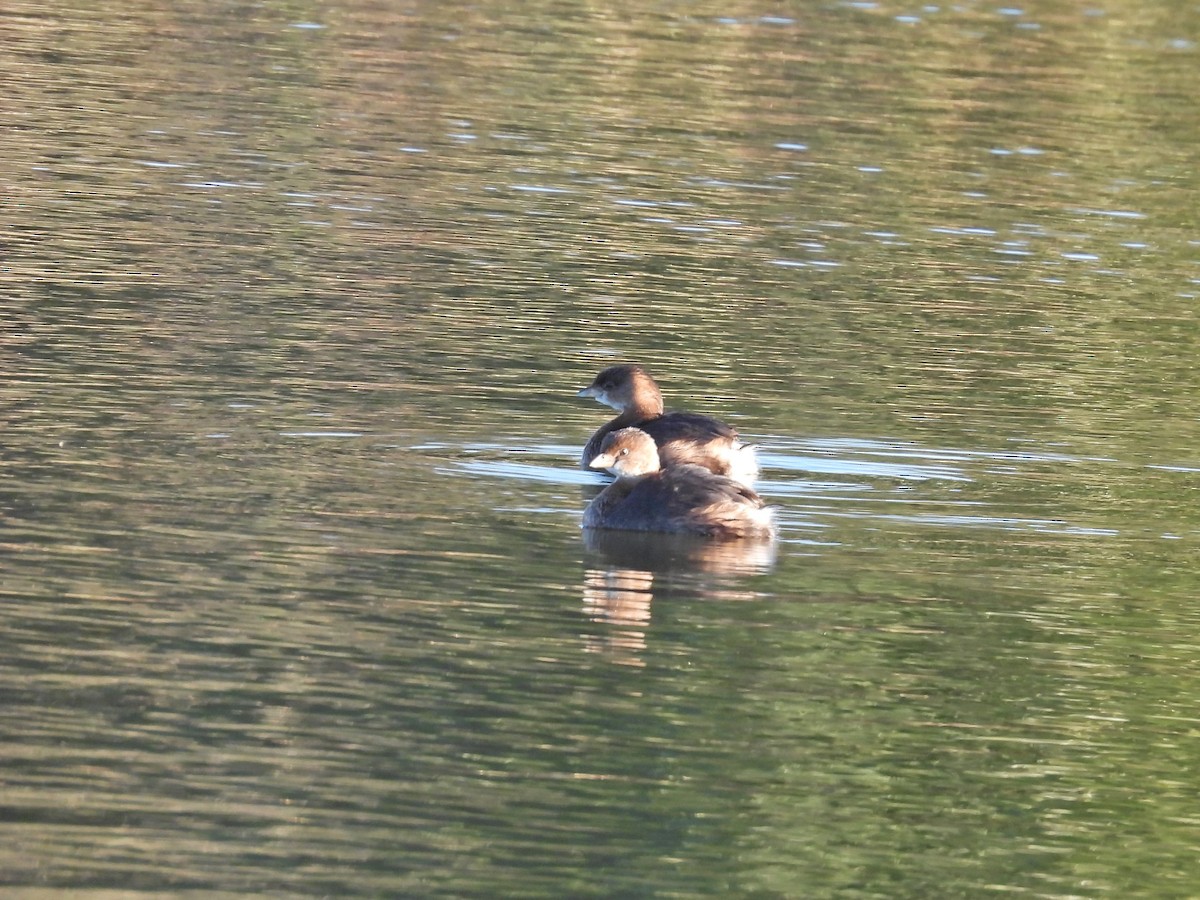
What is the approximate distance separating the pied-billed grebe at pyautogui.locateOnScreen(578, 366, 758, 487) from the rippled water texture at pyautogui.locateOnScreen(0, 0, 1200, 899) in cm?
27

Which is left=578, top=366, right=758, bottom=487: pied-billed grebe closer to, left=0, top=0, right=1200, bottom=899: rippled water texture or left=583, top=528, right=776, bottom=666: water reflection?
left=0, top=0, right=1200, bottom=899: rippled water texture

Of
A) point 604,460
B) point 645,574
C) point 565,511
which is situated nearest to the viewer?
point 645,574

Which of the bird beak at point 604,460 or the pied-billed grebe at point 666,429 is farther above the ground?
the bird beak at point 604,460

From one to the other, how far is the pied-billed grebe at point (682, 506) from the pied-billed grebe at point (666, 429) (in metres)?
0.49

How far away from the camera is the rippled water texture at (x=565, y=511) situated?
8141mm

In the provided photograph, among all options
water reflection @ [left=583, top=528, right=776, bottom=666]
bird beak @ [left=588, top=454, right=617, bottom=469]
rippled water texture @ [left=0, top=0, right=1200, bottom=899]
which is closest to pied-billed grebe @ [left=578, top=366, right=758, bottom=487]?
rippled water texture @ [left=0, top=0, right=1200, bottom=899]

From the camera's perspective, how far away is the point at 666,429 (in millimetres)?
13539

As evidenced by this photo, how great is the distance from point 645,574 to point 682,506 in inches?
32.9

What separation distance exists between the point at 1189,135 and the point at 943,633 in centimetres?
1909

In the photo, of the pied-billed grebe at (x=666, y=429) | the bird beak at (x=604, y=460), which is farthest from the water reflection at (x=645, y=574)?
the pied-billed grebe at (x=666, y=429)

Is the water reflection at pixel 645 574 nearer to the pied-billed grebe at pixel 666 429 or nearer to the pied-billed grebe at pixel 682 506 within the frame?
the pied-billed grebe at pixel 682 506

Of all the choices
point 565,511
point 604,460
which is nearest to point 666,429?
point 604,460

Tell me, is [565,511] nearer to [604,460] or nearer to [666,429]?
[604,460]

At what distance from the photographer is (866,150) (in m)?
26.1
